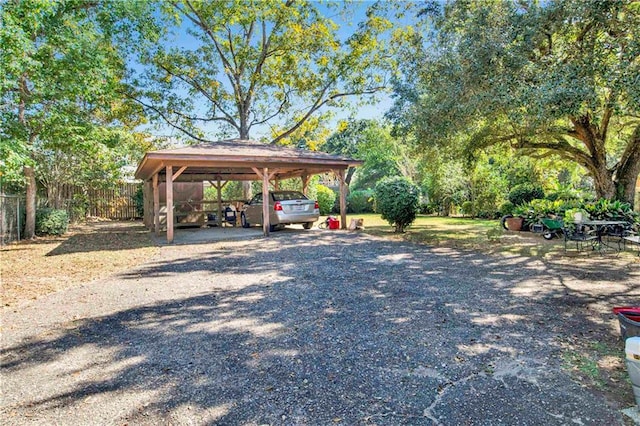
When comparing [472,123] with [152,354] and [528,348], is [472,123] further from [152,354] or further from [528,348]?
[152,354]

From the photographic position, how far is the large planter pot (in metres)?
12.6

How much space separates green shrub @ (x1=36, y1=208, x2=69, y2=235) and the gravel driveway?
899cm

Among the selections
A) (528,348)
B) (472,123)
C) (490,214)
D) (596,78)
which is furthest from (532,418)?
(490,214)

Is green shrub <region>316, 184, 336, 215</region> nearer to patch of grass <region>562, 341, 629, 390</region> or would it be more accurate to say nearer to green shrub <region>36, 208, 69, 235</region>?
green shrub <region>36, 208, 69, 235</region>

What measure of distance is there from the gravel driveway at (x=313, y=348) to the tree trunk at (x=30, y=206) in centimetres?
840

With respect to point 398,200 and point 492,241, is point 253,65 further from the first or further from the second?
point 492,241

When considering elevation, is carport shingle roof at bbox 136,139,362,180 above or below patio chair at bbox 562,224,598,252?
above

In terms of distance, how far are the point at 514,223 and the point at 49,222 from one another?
53.2ft

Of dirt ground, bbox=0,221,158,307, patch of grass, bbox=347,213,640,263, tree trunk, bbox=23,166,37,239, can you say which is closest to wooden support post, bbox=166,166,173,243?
dirt ground, bbox=0,221,158,307

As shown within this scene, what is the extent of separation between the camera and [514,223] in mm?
12750

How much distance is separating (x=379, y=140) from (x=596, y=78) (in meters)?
22.1

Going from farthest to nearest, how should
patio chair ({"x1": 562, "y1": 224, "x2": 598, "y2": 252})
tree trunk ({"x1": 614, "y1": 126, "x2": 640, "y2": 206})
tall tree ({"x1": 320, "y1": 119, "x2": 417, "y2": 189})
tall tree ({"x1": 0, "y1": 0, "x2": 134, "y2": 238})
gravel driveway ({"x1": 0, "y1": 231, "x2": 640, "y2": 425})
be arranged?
1. tall tree ({"x1": 320, "y1": 119, "x2": 417, "y2": 189})
2. tree trunk ({"x1": 614, "y1": 126, "x2": 640, "y2": 206})
3. tall tree ({"x1": 0, "y1": 0, "x2": 134, "y2": 238})
4. patio chair ({"x1": 562, "y1": 224, "x2": 598, "y2": 252})
5. gravel driveway ({"x1": 0, "y1": 231, "x2": 640, "y2": 425})

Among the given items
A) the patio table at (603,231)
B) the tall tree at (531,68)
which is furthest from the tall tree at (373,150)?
the patio table at (603,231)

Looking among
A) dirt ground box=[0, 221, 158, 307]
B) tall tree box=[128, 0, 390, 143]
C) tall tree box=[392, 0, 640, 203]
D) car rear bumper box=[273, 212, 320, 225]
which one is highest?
tall tree box=[128, 0, 390, 143]
